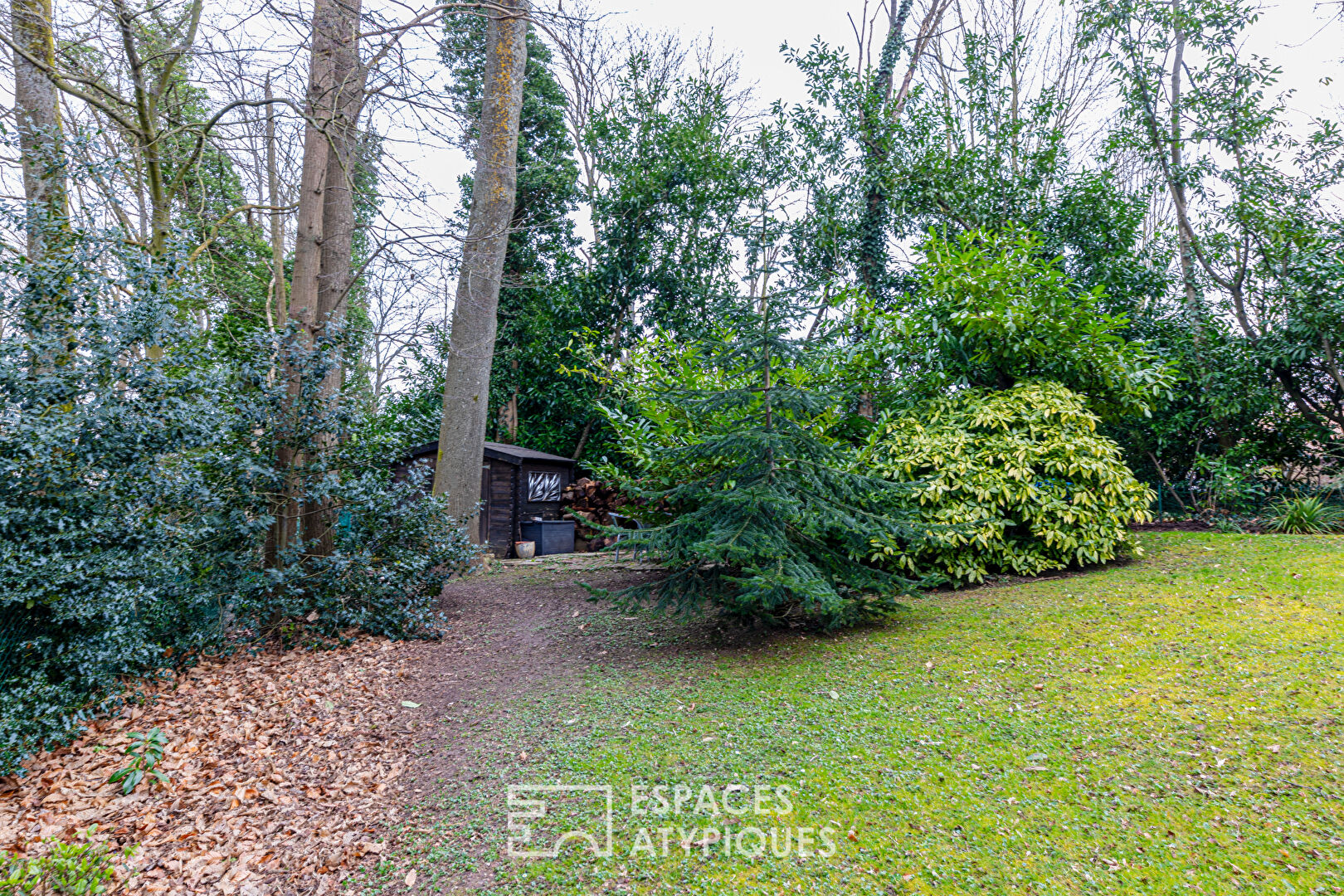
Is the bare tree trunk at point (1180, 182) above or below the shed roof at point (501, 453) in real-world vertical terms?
above

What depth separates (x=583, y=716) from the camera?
3781 mm

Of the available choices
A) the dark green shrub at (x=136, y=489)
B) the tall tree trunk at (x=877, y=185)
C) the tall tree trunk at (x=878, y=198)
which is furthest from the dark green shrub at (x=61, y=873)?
the tall tree trunk at (x=878, y=198)

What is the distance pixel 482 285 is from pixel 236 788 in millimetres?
6831

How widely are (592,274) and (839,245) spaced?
5035 millimetres

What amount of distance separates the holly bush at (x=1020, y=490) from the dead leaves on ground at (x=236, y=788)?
13.3ft

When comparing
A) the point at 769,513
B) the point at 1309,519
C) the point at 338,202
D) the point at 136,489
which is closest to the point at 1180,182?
the point at 1309,519

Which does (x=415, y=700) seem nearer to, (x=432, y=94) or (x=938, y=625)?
(x=938, y=625)

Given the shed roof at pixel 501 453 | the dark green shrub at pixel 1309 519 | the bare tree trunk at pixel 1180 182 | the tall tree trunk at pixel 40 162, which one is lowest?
the dark green shrub at pixel 1309 519

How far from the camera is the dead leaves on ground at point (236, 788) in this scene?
2.67 m

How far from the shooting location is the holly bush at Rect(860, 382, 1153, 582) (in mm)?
5703

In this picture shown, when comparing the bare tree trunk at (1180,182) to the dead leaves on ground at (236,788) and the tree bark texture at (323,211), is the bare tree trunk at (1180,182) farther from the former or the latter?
the dead leaves on ground at (236,788)

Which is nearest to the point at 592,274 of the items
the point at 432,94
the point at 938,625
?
the point at 432,94

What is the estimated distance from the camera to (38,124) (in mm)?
4668

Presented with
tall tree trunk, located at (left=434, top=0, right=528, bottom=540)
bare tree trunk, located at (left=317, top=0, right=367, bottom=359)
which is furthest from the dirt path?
bare tree trunk, located at (left=317, top=0, right=367, bottom=359)
